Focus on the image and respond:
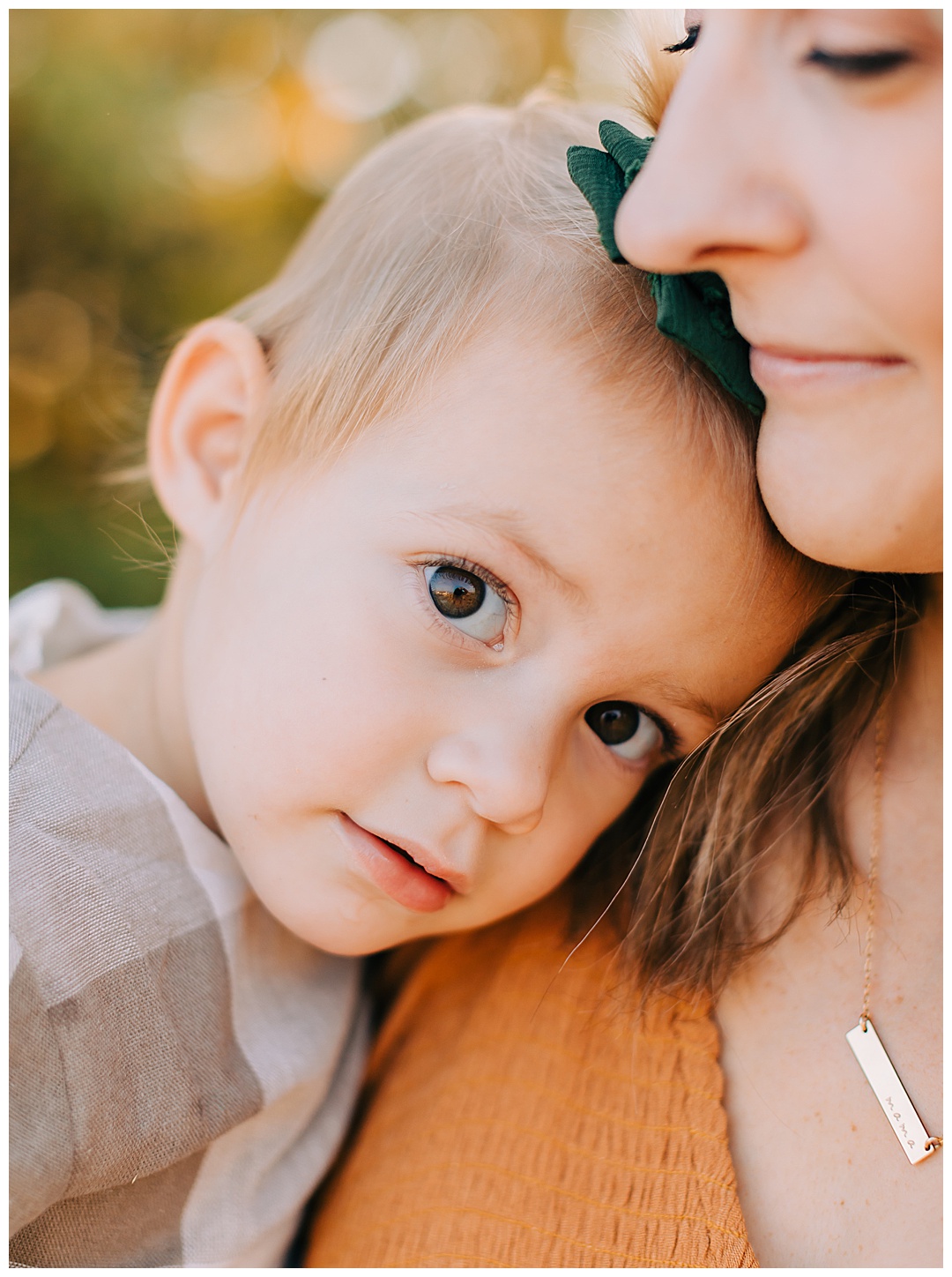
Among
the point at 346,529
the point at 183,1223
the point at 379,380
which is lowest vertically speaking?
the point at 183,1223

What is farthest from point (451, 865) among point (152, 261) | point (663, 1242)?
point (152, 261)

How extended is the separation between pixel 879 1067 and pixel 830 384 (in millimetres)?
654

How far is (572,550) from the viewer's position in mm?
1018

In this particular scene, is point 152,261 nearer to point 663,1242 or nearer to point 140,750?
point 140,750

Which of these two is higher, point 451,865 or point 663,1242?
point 451,865

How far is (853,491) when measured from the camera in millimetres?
814

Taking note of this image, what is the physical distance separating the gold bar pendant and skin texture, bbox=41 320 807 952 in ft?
1.20

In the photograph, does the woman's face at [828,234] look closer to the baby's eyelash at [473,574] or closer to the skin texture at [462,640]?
the skin texture at [462,640]

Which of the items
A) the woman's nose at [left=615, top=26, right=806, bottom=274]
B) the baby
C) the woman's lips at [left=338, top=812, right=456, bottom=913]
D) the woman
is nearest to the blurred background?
the baby

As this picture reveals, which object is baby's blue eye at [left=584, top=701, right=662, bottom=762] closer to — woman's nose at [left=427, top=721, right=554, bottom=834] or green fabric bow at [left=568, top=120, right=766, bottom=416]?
woman's nose at [left=427, top=721, right=554, bottom=834]

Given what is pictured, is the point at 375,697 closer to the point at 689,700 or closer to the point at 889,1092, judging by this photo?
the point at 689,700

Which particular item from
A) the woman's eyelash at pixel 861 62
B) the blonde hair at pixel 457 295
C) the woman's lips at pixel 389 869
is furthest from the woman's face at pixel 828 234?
the woman's lips at pixel 389 869

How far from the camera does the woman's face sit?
73 centimetres

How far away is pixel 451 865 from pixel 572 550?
1.16 ft
